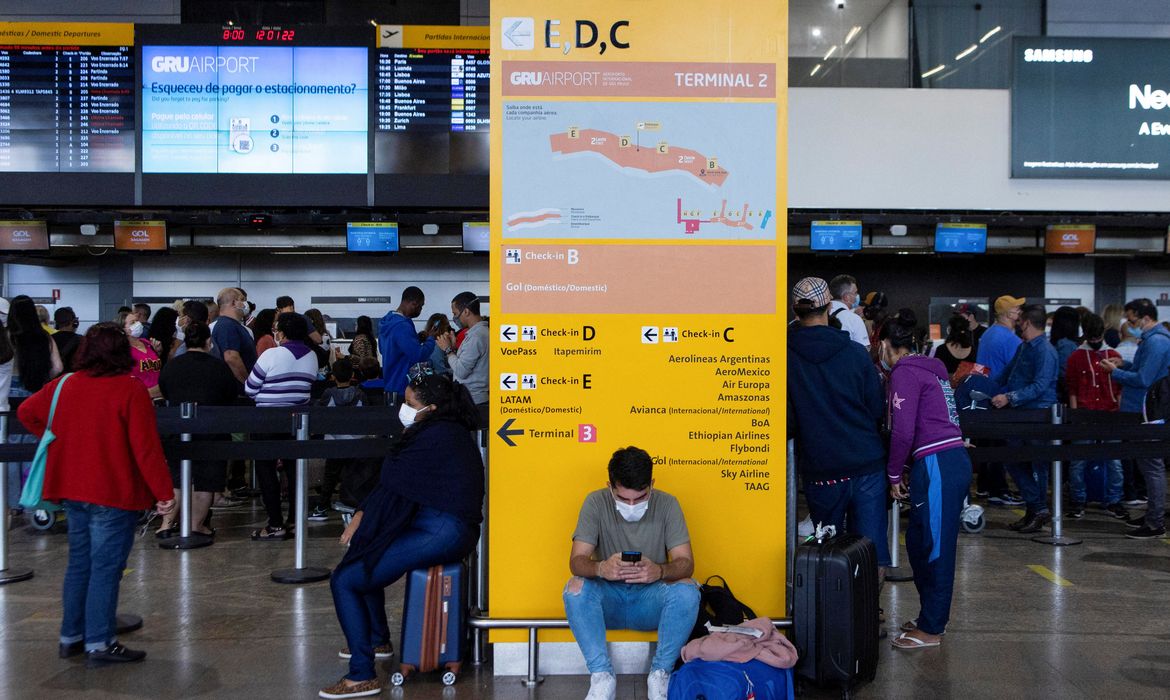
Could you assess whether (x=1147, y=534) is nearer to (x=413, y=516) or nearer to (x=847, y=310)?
(x=847, y=310)

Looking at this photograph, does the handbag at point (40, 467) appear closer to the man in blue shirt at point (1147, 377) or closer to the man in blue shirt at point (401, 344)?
the man in blue shirt at point (401, 344)

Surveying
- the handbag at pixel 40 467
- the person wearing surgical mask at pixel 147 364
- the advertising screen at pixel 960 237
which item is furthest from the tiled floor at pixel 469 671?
the advertising screen at pixel 960 237

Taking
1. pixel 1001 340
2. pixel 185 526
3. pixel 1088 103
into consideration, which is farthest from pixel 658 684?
pixel 1088 103

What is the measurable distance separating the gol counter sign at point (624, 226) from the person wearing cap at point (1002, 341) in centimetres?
498

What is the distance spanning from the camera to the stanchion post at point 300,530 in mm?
6844

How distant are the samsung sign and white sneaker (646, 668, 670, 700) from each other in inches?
419

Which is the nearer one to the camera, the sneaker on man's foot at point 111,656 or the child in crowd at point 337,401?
the sneaker on man's foot at point 111,656

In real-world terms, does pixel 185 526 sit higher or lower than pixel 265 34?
lower

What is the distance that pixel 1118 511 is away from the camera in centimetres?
941

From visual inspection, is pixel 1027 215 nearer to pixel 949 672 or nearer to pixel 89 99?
pixel 949 672

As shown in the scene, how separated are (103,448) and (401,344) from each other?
4.14 metres

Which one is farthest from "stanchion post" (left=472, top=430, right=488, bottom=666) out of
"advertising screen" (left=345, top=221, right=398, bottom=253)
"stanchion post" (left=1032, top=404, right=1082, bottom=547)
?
"advertising screen" (left=345, top=221, right=398, bottom=253)

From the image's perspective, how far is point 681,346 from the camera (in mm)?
4824

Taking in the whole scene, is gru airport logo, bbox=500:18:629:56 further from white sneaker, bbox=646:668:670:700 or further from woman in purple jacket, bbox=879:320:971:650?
white sneaker, bbox=646:668:670:700
